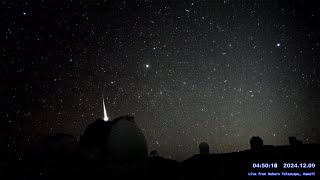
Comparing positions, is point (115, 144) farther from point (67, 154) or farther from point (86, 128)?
point (67, 154)

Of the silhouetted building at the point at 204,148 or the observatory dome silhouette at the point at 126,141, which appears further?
the silhouetted building at the point at 204,148

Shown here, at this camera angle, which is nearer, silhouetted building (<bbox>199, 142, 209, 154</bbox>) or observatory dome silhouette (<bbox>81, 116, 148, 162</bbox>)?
observatory dome silhouette (<bbox>81, 116, 148, 162</bbox>)

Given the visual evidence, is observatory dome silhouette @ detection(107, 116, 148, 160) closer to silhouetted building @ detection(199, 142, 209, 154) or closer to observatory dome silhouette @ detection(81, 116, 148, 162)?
→ observatory dome silhouette @ detection(81, 116, 148, 162)

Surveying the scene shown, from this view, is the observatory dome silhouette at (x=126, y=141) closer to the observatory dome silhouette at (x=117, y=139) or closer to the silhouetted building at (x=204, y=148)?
the observatory dome silhouette at (x=117, y=139)

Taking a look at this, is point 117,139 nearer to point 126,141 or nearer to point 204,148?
point 126,141

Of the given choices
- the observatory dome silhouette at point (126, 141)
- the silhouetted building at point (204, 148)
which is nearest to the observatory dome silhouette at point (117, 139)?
the observatory dome silhouette at point (126, 141)

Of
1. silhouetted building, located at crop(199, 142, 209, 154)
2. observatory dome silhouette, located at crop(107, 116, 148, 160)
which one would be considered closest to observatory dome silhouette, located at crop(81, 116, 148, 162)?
observatory dome silhouette, located at crop(107, 116, 148, 160)

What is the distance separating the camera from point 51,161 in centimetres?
2391

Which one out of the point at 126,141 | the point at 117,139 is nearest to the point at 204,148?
the point at 126,141

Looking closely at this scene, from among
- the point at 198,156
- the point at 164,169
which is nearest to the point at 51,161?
the point at 164,169

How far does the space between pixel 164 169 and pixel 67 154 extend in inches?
333

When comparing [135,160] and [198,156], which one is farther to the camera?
[198,156]

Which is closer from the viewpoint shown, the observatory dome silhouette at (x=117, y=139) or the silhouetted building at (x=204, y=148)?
the observatory dome silhouette at (x=117, y=139)

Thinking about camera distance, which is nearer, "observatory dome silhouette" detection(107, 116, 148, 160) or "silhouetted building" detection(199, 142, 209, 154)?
"observatory dome silhouette" detection(107, 116, 148, 160)
